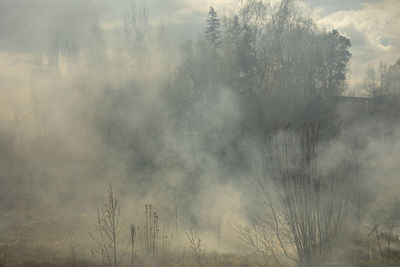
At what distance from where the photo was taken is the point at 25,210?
14328mm

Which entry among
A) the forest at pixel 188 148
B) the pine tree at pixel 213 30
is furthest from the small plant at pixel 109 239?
the pine tree at pixel 213 30

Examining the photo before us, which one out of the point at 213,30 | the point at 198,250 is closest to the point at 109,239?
the point at 198,250

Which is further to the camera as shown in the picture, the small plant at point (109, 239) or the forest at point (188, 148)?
the forest at point (188, 148)

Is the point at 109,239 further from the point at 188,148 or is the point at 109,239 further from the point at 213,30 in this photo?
the point at 213,30

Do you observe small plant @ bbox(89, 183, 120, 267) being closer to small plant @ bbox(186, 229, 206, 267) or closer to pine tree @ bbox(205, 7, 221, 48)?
small plant @ bbox(186, 229, 206, 267)

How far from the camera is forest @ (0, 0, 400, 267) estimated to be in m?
9.59

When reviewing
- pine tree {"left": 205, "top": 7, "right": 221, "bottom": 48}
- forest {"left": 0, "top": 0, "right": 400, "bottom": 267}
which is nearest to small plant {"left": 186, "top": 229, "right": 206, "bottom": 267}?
forest {"left": 0, "top": 0, "right": 400, "bottom": 267}

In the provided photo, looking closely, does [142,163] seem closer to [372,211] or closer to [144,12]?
[372,211]

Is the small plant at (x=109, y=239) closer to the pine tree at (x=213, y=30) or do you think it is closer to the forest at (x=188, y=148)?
the forest at (x=188, y=148)

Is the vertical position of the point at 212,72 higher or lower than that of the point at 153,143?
higher

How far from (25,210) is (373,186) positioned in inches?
643

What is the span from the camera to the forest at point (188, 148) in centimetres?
959

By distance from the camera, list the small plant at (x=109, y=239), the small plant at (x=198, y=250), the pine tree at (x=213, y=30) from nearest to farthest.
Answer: the small plant at (x=109, y=239) < the small plant at (x=198, y=250) < the pine tree at (x=213, y=30)

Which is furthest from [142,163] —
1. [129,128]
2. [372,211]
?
[372,211]
